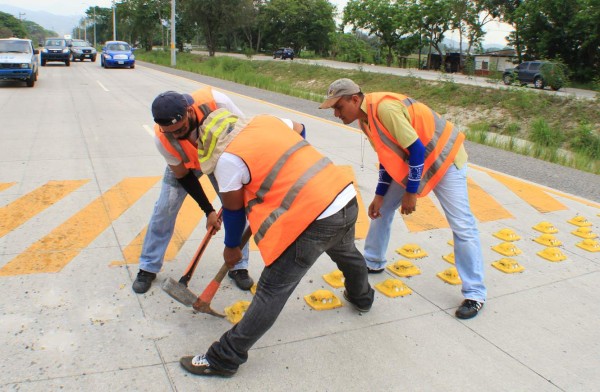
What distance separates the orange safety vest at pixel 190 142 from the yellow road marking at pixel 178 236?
139 centimetres

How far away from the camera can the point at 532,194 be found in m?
7.05

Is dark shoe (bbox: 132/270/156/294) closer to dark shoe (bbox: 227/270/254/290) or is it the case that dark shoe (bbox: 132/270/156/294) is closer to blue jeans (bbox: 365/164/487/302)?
dark shoe (bbox: 227/270/254/290)

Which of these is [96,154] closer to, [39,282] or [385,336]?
[39,282]

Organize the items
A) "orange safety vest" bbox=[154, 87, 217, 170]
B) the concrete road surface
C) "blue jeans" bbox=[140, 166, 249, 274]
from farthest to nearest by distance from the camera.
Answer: "blue jeans" bbox=[140, 166, 249, 274], "orange safety vest" bbox=[154, 87, 217, 170], the concrete road surface

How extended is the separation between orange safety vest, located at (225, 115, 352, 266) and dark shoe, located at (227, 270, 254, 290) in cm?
136

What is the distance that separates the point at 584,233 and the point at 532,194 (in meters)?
1.56

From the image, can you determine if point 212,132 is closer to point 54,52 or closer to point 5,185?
point 5,185

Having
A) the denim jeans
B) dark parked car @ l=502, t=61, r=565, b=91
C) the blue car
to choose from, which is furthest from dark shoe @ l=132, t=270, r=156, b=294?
the blue car

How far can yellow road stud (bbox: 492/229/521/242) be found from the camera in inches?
211

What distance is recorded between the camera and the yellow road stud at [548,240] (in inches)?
207

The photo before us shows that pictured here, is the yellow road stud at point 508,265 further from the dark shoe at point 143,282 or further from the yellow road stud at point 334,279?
the dark shoe at point 143,282

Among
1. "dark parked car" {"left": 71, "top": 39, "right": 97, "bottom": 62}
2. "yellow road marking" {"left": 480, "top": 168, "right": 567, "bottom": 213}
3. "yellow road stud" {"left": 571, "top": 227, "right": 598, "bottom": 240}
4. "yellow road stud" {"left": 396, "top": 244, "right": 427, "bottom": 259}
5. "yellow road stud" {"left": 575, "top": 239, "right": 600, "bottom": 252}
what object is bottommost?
"yellow road stud" {"left": 396, "top": 244, "right": 427, "bottom": 259}

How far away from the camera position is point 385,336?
3.48 m

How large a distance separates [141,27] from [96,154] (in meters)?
57.7
